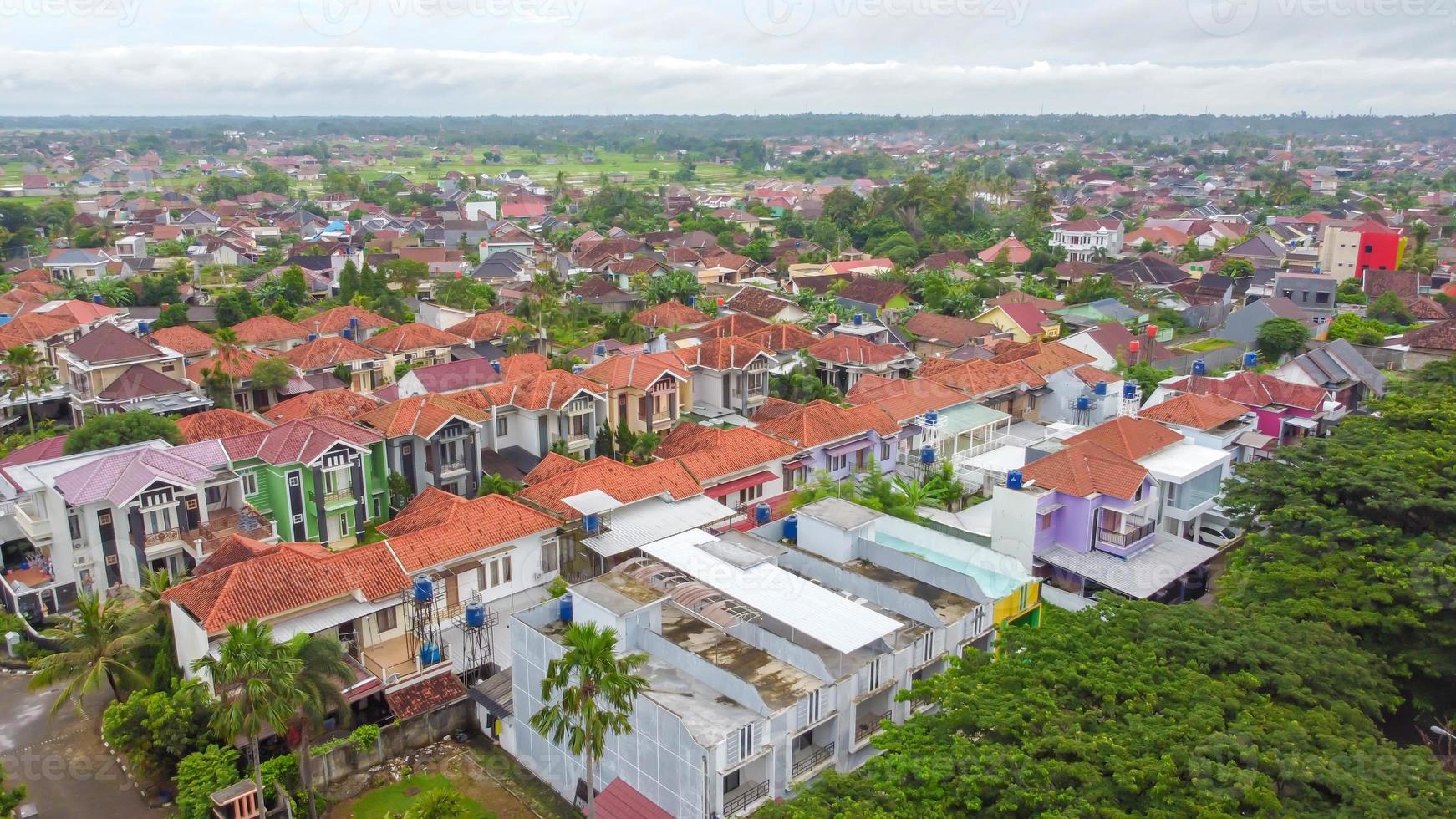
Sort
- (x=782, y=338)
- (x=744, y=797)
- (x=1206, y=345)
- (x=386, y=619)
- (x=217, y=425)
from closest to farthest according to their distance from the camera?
(x=744, y=797) → (x=386, y=619) → (x=217, y=425) → (x=782, y=338) → (x=1206, y=345)

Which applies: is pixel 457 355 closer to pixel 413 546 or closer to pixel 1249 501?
pixel 413 546

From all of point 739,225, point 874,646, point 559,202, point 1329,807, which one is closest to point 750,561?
point 874,646

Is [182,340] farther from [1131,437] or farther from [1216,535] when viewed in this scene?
[1216,535]

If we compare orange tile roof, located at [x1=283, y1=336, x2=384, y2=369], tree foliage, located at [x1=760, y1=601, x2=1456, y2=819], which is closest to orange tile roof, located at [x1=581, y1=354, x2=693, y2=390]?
orange tile roof, located at [x1=283, y1=336, x2=384, y2=369]

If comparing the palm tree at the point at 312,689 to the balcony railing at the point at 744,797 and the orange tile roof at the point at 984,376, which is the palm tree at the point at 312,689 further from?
the orange tile roof at the point at 984,376

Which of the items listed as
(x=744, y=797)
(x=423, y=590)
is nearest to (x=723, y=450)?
(x=423, y=590)

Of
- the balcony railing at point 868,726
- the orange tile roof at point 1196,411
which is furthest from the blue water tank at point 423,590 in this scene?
the orange tile roof at point 1196,411

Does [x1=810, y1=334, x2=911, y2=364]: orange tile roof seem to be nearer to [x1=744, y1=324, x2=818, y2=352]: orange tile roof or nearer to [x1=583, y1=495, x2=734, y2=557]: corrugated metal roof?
[x1=744, y1=324, x2=818, y2=352]: orange tile roof
